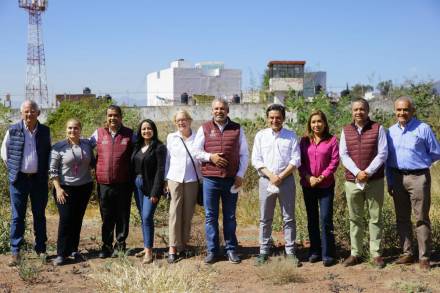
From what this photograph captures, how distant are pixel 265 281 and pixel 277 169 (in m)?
1.24

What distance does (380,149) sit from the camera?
18.1 ft

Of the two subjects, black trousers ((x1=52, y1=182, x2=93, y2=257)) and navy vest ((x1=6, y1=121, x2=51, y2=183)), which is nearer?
navy vest ((x1=6, y1=121, x2=51, y2=183))

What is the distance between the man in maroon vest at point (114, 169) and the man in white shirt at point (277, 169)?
1.55m

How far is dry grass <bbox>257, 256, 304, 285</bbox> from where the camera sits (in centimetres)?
532

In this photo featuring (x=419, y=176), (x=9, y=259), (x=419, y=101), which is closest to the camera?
(x=419, y=176)

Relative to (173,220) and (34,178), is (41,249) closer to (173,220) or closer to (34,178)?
(34,178)

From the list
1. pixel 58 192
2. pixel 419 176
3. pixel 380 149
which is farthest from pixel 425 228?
pixel 58 192

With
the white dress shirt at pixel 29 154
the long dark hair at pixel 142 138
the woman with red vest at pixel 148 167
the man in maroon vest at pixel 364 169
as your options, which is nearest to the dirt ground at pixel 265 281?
the man in maroon vest at pixel 364 169

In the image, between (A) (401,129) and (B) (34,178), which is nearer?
(A) (401,129)

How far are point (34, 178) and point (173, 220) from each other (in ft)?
5.64

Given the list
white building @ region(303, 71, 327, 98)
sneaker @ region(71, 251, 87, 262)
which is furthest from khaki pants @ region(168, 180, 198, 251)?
white building @ region(303, 71, 327, 98)

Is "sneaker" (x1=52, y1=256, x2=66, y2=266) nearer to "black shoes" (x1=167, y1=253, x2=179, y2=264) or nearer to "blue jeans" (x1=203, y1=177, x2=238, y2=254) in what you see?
"black shoes" (x1=167, y1=253, x2=179, y2=264)

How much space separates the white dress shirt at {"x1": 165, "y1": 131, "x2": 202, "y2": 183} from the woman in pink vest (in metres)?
1.28

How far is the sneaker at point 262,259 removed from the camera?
5.95m
